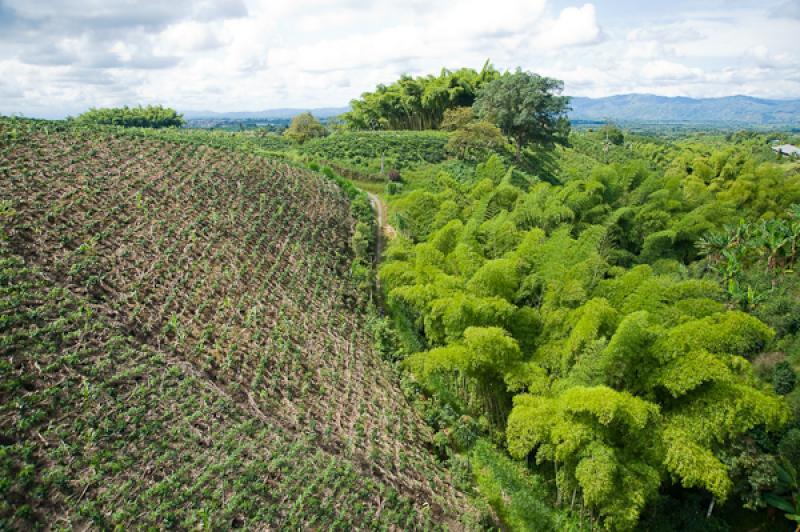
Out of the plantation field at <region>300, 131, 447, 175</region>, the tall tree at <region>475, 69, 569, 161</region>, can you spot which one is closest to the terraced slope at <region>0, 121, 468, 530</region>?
the plantation field at <region>300, 131, 447, 175</region>

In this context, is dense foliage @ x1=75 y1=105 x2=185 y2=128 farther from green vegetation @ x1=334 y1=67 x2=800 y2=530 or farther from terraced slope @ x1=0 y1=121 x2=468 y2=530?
green vegetation @ x1=334 y1=67 x2=800 y2=530

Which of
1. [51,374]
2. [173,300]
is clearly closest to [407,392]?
[173,300]

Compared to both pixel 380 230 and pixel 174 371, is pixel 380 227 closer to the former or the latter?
pixel 380 230

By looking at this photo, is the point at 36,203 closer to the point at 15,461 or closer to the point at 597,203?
the point at 15,461

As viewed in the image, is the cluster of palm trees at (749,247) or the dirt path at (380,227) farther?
the dirt path at (380,227)

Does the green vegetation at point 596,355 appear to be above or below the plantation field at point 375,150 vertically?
below

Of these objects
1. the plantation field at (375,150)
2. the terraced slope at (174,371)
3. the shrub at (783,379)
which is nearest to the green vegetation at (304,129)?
the plantation field at (375,150)

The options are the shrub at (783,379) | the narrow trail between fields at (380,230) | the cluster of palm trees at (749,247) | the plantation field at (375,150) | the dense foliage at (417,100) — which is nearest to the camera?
the shrub at (783,379)

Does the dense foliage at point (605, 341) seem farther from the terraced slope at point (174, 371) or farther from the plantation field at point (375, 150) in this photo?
the plantation field at point (375, 150)
